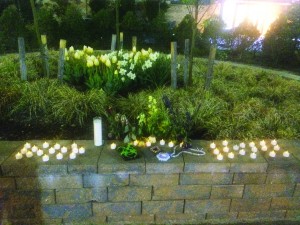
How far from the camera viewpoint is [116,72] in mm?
4141

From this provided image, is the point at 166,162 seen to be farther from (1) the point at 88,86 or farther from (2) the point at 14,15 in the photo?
(2) the point at 14,15

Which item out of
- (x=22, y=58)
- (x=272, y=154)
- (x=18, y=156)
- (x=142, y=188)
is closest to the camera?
(x=18, y=156)

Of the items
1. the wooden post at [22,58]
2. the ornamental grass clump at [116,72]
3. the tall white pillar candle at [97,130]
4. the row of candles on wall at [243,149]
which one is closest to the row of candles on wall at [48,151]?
the tall white pillar candle at [97,130]

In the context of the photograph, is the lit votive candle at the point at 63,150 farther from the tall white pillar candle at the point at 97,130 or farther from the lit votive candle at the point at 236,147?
the lit votive candle at the point at 236,147

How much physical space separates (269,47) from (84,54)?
5.88 m

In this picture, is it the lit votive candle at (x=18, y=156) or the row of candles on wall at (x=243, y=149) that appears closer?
the lit votive candle at (x=18, y=156)

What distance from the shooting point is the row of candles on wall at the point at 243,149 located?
8.62 ft

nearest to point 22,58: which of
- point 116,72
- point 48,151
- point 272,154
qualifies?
point 116,72

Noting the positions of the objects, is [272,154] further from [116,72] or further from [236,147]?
[116,72]

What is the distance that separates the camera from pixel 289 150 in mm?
2811

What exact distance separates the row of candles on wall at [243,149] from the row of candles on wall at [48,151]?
1240 millimetres

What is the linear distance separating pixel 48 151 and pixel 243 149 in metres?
1.84

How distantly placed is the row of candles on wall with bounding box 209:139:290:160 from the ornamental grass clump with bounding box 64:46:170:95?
6.59 ft

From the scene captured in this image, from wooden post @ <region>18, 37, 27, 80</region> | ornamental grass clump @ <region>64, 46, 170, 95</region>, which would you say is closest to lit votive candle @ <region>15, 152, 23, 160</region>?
ornamental grass clump @ <region>64, 46, 170, 95</region>
